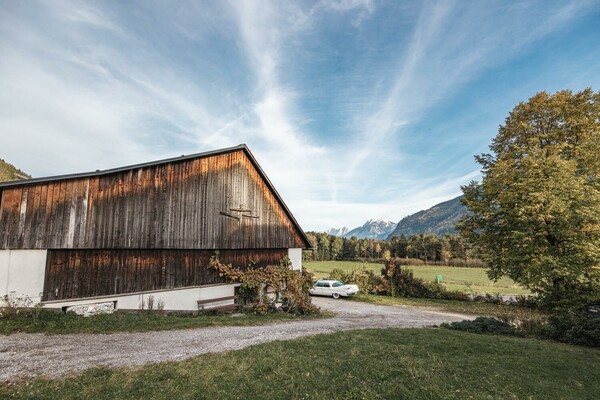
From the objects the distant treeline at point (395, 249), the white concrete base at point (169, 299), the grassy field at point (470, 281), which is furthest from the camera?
the distant treeline at point (395, 249)

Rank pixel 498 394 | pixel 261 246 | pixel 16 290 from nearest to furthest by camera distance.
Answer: pixel 498 394
pixel 16 290
pixel 261 246

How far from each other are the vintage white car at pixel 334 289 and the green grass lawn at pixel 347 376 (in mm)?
21471

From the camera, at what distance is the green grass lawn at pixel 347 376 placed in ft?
21.5

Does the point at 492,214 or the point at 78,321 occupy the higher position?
the point at 492,214

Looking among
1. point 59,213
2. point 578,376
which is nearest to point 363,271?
point 578,376

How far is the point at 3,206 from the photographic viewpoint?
1187 cm

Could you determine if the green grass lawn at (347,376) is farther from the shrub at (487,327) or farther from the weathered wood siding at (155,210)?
the weathered wood siding at (155,210)

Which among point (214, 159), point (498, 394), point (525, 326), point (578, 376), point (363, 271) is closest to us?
point (498, 394)

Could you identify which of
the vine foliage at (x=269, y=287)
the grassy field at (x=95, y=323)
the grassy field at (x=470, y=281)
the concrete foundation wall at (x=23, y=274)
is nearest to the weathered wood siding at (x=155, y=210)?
the concrete foundation wall at (x=23, y=274)

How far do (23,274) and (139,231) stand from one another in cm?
456

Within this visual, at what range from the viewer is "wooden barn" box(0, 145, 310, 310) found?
12227mm

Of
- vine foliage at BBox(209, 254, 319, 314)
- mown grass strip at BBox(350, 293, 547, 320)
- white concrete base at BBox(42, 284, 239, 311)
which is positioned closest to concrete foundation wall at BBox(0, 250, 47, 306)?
white concrete base at BBox(42, 284, 239, 311)

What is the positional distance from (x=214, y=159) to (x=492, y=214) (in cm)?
1891

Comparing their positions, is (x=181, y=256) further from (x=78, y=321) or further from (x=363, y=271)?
(x=363, y=271)
